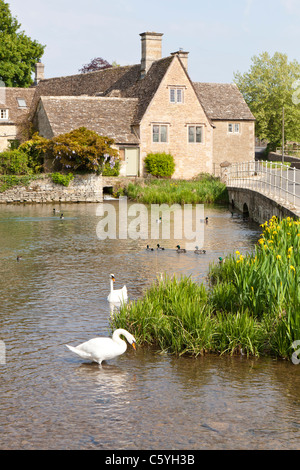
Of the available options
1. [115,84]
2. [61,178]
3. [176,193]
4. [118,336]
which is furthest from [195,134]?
[118,336]

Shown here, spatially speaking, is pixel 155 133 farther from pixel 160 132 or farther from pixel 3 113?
pixel 3 113

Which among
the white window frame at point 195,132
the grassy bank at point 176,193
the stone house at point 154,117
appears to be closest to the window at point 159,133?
the stone house at point 154,117

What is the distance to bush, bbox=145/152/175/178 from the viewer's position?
173ft

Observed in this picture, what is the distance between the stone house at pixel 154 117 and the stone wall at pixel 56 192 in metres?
5.07

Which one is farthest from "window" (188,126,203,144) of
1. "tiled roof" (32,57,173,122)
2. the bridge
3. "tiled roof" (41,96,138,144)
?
the bridge

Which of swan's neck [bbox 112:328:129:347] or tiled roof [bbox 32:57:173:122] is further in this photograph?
tiled roof [bbox 32:57:173:122]

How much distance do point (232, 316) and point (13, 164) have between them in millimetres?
39113

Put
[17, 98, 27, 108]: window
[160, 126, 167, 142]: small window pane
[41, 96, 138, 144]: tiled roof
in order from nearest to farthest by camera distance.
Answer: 1. [41, 96, 138, 144]: tiled roof
2. [160, 126, 167, 142]: small window pane
3. [17, 98, 27, 108]: window

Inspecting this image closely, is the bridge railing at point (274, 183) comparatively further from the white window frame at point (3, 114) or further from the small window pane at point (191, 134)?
the white window frame at point (3, 114)

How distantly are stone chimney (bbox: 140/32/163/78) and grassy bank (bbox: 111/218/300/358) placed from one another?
45133 millimetres

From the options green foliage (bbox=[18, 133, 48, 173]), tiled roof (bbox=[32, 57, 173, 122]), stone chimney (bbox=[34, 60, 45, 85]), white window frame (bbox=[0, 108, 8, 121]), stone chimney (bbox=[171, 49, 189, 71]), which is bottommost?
green foliage (bbox=[18, 133, 48, 173])

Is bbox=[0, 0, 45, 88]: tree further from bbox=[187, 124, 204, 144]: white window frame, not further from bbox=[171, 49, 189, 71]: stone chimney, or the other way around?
bbox=[187, 124, 204, 144]: white window frame

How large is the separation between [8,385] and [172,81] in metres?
45.3

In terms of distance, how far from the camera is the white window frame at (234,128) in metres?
59.2
